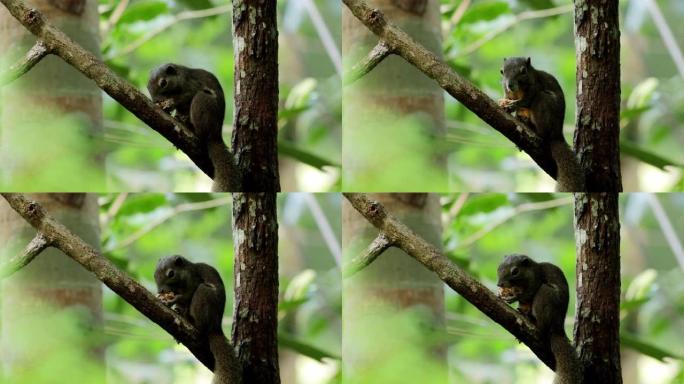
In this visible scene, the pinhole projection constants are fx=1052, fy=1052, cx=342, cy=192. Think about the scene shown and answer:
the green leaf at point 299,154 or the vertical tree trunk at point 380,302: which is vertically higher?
the green leaf at point 299,154

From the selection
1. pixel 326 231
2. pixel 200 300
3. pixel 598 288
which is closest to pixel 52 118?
pixel 200 300

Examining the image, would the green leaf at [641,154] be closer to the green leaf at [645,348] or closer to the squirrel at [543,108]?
the squirrel at [543,108]

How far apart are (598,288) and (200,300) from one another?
183 cm

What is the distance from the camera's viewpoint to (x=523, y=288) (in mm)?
4809

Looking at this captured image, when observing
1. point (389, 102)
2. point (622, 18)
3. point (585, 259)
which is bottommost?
point (585, 259)

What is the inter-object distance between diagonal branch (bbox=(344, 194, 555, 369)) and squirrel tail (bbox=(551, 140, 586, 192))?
0.67m

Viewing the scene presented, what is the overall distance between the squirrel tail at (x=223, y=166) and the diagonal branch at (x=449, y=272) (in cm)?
57

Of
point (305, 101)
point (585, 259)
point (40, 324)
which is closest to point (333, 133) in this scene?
point (305, 101)

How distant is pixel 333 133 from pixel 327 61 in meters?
0.36

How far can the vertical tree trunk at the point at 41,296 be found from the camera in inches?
200

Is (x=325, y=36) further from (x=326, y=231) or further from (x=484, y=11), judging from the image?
(x=326, y=231)

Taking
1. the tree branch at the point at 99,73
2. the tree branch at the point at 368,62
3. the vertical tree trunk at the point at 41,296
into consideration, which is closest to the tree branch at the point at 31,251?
the vertical tree trunk at the point at 41,296

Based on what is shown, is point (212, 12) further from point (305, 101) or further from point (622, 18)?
point (622, 18)

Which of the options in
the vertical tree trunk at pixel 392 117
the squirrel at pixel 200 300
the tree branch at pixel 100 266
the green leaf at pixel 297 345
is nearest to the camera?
the tree branch at pixel 100 266
